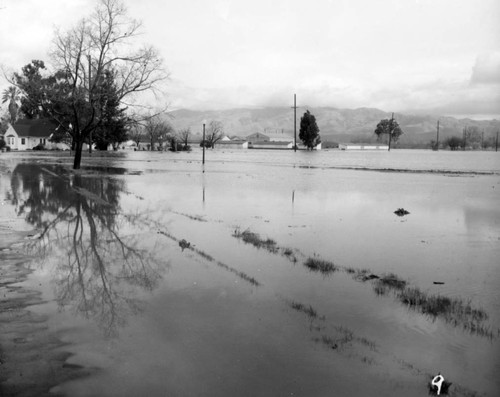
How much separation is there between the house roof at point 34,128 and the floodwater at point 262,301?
8431cm

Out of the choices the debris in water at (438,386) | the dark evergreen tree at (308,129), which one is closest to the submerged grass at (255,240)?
the debris in water at (438,386)

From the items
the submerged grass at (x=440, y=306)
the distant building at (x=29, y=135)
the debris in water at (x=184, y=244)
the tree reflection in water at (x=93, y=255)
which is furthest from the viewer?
the distant building at (x=29, y=135)

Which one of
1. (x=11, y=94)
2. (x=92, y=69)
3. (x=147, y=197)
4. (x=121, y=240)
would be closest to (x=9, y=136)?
(x=11, y=94)

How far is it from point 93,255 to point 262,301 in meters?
3.76

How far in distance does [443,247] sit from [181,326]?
7169 mm

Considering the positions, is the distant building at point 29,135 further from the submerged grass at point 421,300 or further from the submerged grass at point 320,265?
the submerged grass at point 421,300

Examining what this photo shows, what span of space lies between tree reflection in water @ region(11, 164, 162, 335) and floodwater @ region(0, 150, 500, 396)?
0.11 ft

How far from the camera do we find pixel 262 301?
21.8 feet

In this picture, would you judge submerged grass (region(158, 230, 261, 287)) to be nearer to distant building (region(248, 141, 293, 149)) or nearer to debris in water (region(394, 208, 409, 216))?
debris in water (region(394, 208, 409, 216))

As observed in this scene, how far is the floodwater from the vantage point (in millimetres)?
4566

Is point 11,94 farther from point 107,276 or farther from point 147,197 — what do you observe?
point 107,276

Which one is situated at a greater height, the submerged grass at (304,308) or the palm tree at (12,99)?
the palm tree at (12,99)

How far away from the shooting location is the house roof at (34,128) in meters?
90.5

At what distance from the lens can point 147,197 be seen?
721 inches
